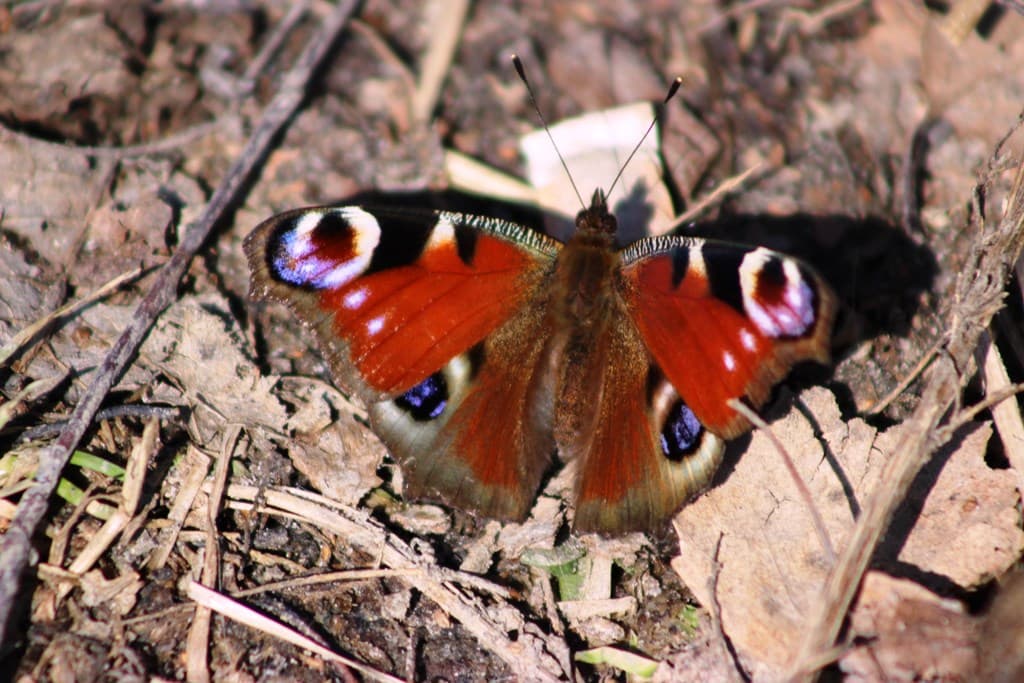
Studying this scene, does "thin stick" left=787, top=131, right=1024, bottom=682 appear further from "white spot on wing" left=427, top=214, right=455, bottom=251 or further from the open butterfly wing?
"white spot on wing" left=427, top=214, right=455, bottom=251

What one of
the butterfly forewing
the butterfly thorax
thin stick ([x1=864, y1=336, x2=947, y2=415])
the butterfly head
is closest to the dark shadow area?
thin stick ([x1=864, y1=336, x2=947, y2=415])

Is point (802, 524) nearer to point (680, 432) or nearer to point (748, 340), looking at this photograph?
point (680, 432)

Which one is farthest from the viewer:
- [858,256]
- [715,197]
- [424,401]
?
[715,197]

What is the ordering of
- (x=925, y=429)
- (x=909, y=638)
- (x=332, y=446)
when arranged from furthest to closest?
1. (x=332, y=446)
2. (x=925, y=429)
3. (x=909, y=638)

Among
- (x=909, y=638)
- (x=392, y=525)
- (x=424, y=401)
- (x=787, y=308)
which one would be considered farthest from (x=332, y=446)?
(x=909, y=638)

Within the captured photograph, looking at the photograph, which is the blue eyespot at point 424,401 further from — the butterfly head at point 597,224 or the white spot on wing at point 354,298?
the butterfly head at point 597,224

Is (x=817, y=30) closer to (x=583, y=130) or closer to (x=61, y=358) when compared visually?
(x=583, y=130)

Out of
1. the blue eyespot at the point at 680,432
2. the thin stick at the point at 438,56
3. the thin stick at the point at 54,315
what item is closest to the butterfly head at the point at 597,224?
the blue eyespot at the point at 680,432
